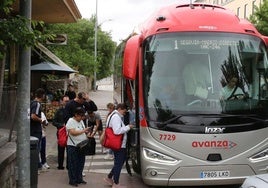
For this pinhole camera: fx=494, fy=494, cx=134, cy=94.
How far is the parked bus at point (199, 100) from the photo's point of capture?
8578mm

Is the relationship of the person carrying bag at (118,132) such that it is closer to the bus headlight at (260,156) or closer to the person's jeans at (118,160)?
the person's jeans at (118,160)

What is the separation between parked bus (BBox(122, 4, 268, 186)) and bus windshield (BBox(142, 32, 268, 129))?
18 mm

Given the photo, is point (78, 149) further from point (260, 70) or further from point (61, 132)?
point (260, 70)

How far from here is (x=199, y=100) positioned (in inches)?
347

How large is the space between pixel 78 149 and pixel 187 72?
2.52 metres

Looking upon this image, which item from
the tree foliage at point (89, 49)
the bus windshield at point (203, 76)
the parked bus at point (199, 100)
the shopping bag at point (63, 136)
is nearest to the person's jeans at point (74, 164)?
the shopping bag at point (63, 136)

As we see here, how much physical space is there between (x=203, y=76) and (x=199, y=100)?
1.50ft

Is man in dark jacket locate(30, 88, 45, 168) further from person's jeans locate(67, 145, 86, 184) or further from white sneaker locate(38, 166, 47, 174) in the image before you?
white sneaker locate(38, 166, 47, 174)

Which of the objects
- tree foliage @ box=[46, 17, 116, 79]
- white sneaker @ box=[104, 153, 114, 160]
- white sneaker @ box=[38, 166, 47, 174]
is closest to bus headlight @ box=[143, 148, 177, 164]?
white sneaker @ box=[38, 166, 47, 174]

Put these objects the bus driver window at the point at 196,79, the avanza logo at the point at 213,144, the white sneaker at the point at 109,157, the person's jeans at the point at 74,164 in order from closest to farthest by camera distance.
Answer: the avanza logo at the point at 213,144 → the bus driver window at the point at 196,79 → the person's jeans at the point at 74,164 → the white sneaker at the point at 109,157

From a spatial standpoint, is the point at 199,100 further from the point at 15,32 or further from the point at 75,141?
the point at 15,32

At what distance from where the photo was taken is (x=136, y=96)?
9.39 meters

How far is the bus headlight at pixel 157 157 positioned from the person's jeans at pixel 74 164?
4.69 feet

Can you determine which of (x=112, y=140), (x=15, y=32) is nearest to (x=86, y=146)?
(x=112, y=140)
